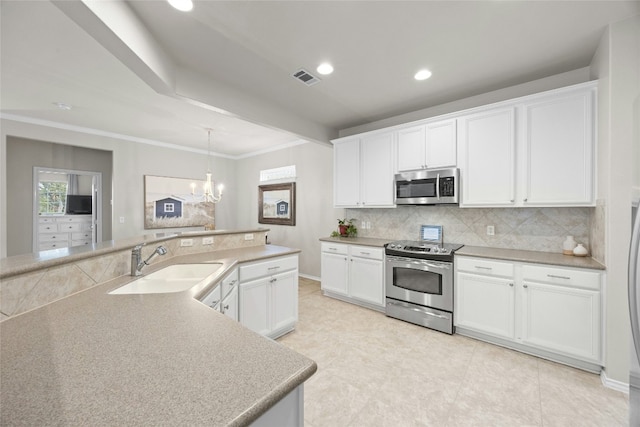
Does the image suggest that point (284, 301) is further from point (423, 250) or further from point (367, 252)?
point (423, 250)

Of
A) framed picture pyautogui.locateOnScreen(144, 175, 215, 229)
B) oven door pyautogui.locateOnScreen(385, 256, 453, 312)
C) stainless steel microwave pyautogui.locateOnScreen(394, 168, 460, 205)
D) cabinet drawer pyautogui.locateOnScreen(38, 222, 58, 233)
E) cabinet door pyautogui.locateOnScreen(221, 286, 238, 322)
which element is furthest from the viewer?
framed picture pyautogui.locateOnScreen(144, 175, 215, 229)

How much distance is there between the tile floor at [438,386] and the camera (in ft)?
5.58

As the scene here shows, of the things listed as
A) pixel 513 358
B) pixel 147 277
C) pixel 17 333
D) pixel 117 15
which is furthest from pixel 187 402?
pixel 513 358

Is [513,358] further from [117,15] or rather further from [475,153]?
[117,15]

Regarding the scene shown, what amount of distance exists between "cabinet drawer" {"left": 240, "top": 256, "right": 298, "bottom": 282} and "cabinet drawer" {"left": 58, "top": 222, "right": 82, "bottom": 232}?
525 cm

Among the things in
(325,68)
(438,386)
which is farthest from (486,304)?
(325,68)

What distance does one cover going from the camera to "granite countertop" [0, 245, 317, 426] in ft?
1.87

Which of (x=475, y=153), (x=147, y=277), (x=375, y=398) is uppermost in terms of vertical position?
(x=475, y=153)

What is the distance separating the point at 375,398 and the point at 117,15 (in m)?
3.06

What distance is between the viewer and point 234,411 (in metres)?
0.58

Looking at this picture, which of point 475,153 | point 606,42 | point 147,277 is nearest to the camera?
point 147,277

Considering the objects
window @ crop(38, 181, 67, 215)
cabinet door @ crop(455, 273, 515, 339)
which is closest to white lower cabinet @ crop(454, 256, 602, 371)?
cabinet door @ crop(455, 273, 515, 339)

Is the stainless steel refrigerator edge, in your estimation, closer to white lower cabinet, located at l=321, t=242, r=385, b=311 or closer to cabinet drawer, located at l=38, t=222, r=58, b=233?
white lower cabinet, located at l=321, t=242, r=385, b=311

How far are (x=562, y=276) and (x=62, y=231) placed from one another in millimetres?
7791
